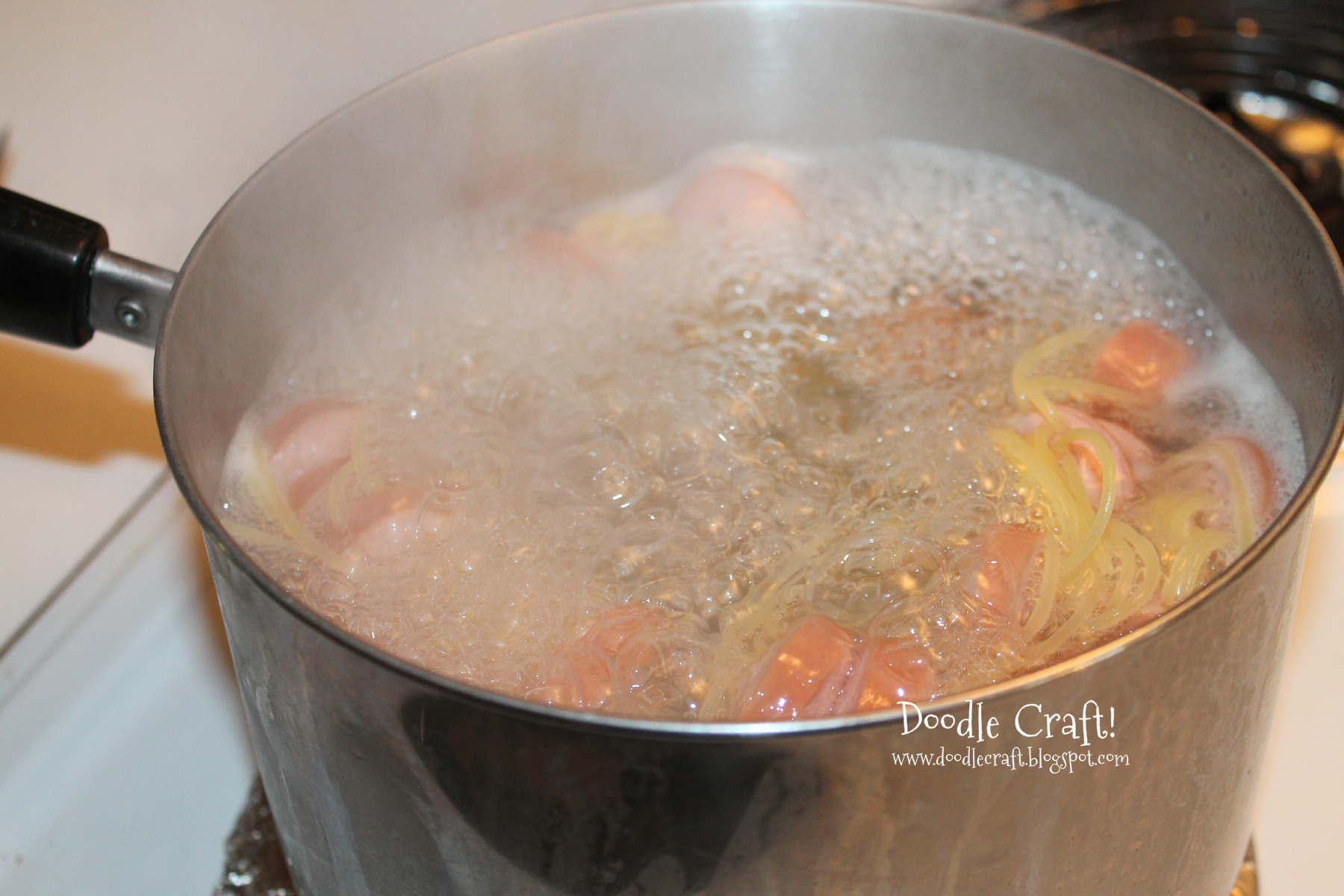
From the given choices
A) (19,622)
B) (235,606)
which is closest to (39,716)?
(19,622)

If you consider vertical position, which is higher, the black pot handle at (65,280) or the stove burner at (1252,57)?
the stove burner at (1252,57)

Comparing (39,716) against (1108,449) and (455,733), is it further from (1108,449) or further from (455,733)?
(1108,449)

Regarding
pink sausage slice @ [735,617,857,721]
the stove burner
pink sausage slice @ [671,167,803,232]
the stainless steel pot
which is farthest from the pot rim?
the stove burner

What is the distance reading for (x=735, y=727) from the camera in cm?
33

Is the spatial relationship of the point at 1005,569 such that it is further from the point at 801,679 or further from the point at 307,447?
the point at 307,447

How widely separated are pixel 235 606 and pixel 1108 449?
45 cm

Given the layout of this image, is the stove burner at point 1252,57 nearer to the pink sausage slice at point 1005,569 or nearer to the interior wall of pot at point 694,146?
the interior wall of pot at point 694,146

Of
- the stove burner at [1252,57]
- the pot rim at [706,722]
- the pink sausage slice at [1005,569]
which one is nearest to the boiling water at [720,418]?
the pink sausage slice at [1005,569]

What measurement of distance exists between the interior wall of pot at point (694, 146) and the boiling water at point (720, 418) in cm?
3

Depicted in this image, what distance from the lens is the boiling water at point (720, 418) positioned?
54 centimetres

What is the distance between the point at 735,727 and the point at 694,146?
618 mm

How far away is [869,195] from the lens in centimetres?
84

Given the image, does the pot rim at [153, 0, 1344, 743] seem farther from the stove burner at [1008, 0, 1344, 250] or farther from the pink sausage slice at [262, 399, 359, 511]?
the stove burner at [1008, 0, 1344, 250]

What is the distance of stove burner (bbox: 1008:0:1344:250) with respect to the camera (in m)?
1.00
